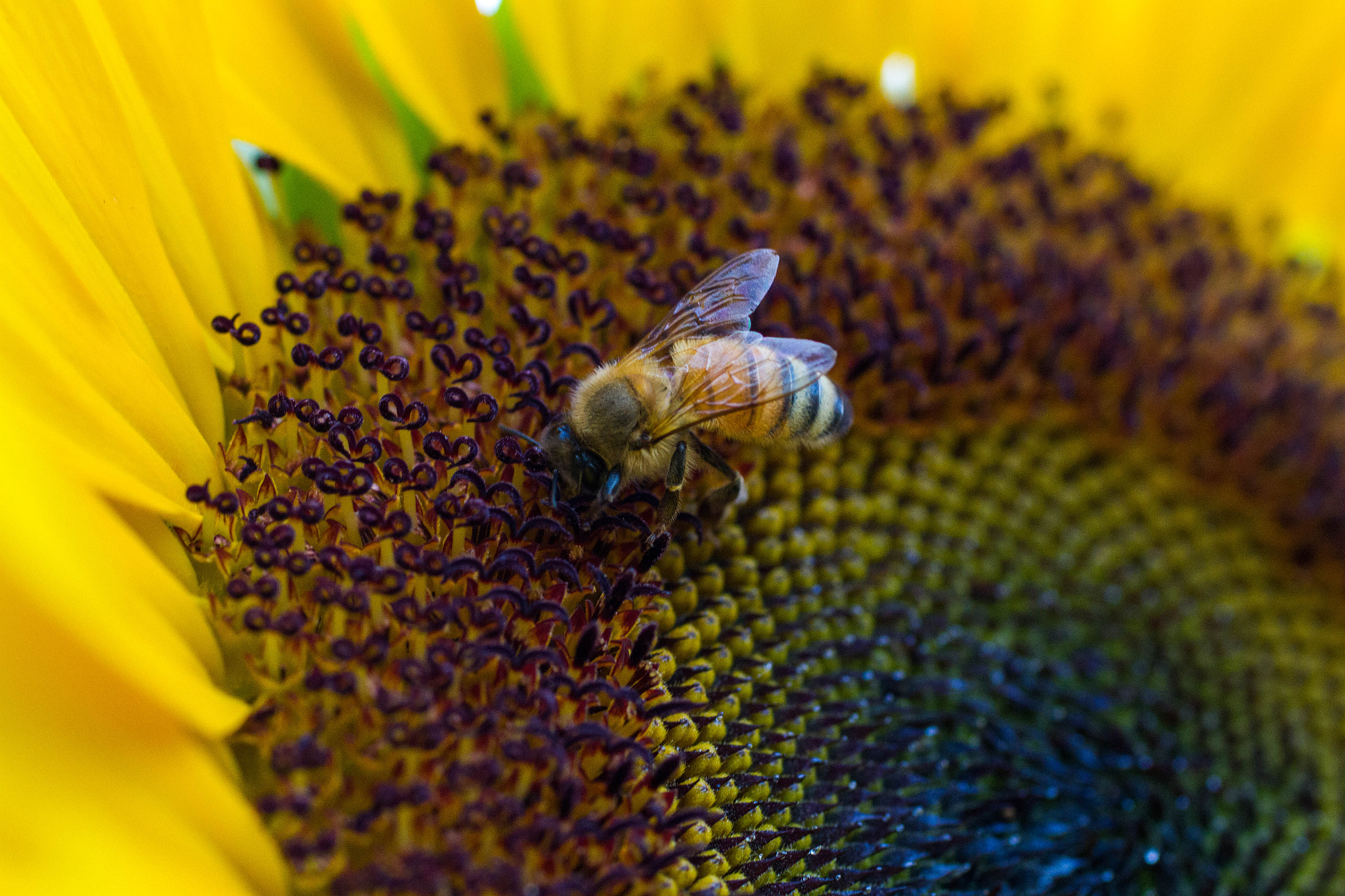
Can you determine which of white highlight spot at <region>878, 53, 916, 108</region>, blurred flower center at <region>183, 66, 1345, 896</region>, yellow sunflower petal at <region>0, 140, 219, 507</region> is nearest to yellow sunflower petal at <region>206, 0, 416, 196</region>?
blurred flower center at <region>183, 66, 1345, 896</region>

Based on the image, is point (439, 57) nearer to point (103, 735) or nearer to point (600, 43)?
point (600, 43)

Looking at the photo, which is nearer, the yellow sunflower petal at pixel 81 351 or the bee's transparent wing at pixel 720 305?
the yellow sunflower petal at pixel 81 351

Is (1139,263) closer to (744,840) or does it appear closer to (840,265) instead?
(840,265)

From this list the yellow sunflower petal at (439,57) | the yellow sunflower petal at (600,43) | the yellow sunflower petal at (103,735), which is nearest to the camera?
the yellow sunflower petal at (103,735)

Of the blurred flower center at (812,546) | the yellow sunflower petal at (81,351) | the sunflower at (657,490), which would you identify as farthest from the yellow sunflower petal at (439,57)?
the yellow sunflower petal at (81,351)

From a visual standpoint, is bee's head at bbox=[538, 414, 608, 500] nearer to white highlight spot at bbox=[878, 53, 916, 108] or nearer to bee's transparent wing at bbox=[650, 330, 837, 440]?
bee's transparent wing at bbox=[650, 330, 837, 440]

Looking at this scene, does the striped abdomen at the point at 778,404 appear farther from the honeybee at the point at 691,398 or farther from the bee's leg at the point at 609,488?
the bee's leg at the point at 609,488

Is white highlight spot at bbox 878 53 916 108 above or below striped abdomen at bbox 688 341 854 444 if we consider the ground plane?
above

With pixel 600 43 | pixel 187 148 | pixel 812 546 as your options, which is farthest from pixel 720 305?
pixel 600 43
